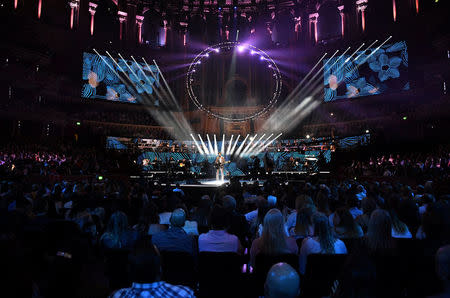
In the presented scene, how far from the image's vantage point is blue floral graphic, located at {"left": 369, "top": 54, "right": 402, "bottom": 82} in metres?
27.8

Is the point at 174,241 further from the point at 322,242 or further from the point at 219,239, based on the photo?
the point at 322,242

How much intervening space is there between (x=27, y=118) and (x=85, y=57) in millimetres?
8100

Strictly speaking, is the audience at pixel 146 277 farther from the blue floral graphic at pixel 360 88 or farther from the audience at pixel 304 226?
the blue floral graphic at pixel 360 88

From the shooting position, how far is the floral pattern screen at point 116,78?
3053 centimetres

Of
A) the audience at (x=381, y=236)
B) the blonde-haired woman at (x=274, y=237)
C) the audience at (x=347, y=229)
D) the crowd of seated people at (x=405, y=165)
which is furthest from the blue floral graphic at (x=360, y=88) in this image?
the blonde-haired woman at (x=274, y=237)

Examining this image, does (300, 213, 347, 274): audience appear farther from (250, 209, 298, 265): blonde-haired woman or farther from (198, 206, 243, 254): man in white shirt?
(198, 206, 243, 254): man in white shirt

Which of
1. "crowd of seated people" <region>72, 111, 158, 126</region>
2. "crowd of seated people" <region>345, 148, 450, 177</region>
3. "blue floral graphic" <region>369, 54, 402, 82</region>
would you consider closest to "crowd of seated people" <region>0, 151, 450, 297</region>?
"crowd of seated people" <region>345, 148, 450, 177</region>

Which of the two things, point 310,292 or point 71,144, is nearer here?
point 310,292

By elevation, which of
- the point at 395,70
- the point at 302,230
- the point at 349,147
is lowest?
the point at 302,230

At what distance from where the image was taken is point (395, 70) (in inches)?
1095

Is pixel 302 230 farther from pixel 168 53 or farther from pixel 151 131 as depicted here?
pixel 168 53

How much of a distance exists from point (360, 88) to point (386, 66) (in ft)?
8.63

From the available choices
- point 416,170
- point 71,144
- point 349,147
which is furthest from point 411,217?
point 71,144

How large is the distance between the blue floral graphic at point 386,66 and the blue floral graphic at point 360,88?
1085 millimetres
